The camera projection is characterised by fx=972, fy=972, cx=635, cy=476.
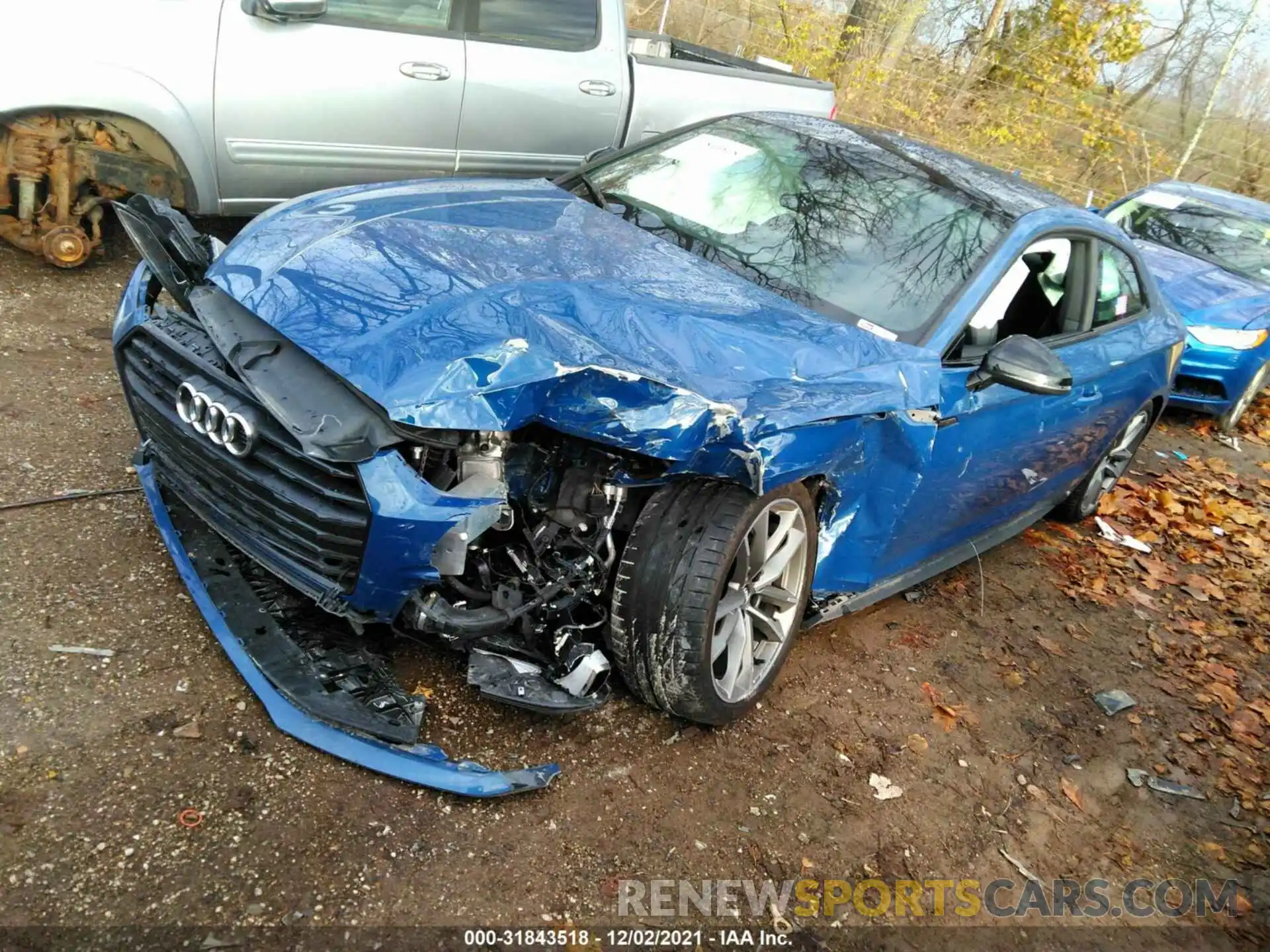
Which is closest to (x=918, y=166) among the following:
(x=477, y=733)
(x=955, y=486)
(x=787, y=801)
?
(x=955, y=486)

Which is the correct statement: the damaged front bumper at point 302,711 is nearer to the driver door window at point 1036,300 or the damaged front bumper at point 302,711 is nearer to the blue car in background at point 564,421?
the blue car in background at point 564,421

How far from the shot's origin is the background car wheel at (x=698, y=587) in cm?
275

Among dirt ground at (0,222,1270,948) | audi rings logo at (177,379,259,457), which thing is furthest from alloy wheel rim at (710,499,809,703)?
audi rings logo at (177,379,259,457)

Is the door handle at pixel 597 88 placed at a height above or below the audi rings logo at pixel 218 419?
above

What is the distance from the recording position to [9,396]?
3975 mm

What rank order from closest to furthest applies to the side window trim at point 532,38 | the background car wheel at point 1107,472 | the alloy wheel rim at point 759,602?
1. the alloy wheel rim at point 759,602
2. the background car wheel at point 1107,472
3. the side window trim at point 532,38

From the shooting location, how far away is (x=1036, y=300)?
12.5 feet

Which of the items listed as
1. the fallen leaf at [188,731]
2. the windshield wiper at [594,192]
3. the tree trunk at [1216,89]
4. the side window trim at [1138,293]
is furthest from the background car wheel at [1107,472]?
the tree trunk at [1216,89]

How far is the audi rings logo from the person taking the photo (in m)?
2.49

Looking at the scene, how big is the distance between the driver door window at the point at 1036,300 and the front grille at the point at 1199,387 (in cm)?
401

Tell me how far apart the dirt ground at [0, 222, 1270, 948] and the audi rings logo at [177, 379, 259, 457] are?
73 cm

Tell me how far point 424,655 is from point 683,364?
1.26 metres

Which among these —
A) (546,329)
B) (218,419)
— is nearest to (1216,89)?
(546,329)

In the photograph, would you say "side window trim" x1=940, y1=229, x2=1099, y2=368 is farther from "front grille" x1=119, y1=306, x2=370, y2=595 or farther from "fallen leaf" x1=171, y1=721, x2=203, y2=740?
"fallen leaf" x1=171, y1=721, x2=203, y2=740
